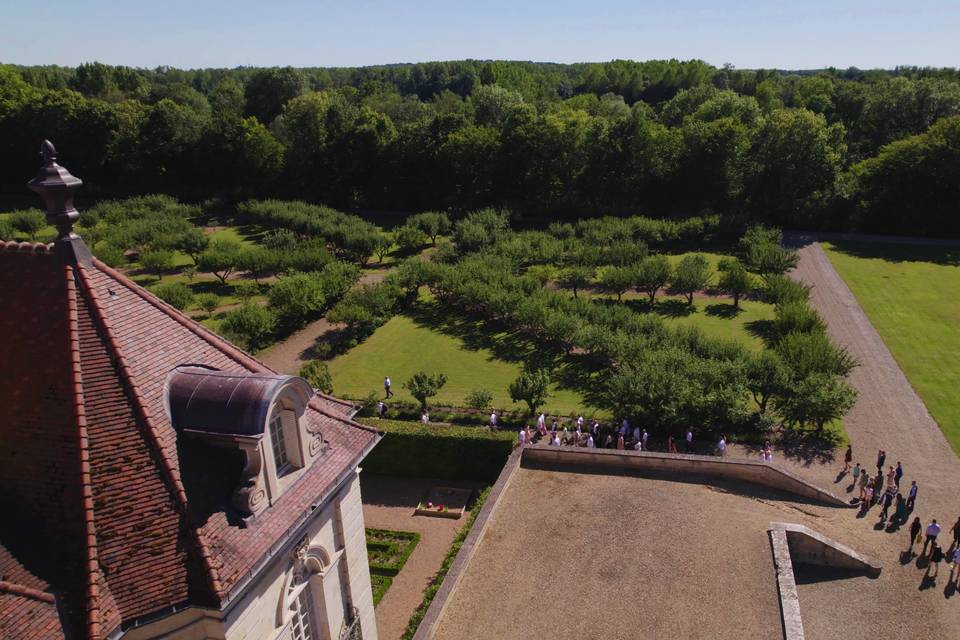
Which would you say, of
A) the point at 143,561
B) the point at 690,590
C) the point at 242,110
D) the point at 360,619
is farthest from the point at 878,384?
the point at 242,110

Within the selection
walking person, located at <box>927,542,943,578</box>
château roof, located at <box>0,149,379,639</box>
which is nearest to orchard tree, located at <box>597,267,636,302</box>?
walking person, located at <box>927,542,943,578</box>

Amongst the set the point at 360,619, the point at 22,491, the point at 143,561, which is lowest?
the point at 360,619

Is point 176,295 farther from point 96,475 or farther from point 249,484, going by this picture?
point 96,475

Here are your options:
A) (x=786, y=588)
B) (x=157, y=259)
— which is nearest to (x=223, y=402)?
(x=786, y=588)

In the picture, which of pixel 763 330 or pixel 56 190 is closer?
pixel 56 190

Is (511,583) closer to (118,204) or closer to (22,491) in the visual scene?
(22,491)

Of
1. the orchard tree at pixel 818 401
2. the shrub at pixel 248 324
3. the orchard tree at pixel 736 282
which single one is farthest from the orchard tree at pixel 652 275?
the shrub at pixel 248 324

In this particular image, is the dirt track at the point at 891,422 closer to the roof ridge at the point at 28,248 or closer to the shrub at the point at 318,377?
the shrub at the point at 318,377
